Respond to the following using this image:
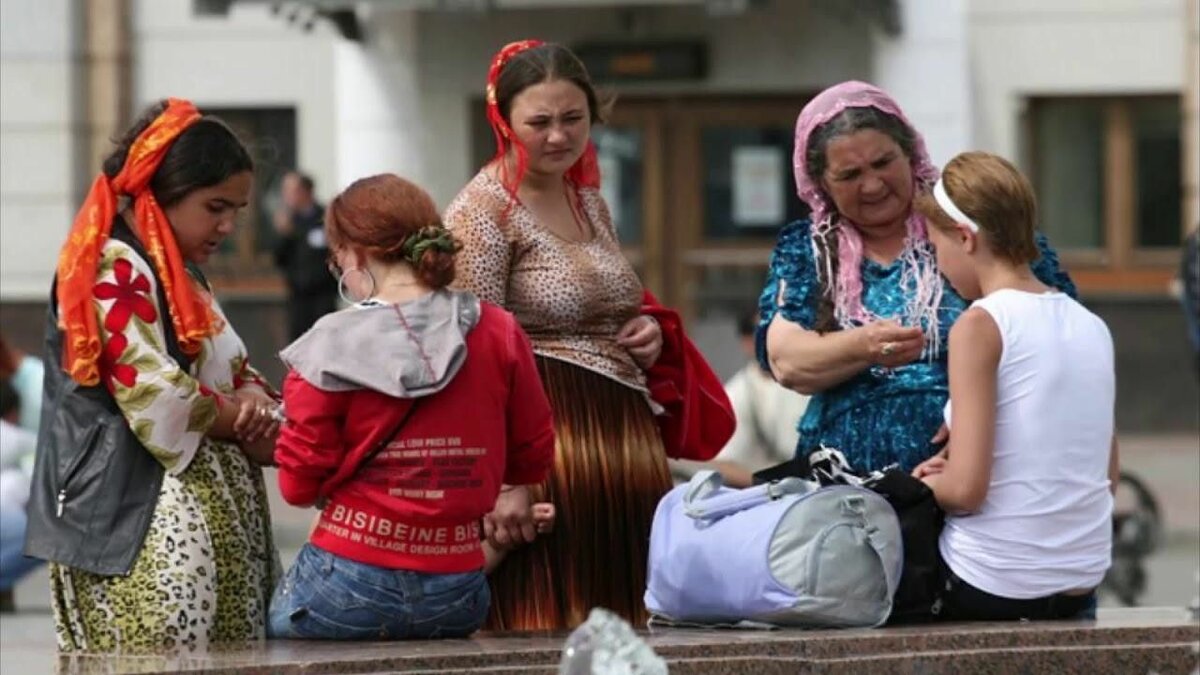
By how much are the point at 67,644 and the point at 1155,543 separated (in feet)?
30.2

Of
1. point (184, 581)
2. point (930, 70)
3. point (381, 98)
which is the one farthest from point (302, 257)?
point (184, 581)

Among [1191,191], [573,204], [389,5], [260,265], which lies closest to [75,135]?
[260,265]

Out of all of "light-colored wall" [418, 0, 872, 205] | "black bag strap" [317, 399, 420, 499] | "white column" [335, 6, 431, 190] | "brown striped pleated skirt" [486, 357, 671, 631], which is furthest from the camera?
"light-colored wall" [418, 0, 872, 205]

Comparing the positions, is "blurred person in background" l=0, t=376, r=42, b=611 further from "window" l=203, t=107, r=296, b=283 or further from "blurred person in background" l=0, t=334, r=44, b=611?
"window" l=203, t=107, r=296, b=283

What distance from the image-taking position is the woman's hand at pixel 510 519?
638 cm

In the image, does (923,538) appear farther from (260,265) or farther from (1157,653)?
(260,265)

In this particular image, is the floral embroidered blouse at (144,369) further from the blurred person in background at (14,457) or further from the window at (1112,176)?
the window at (1112,176)

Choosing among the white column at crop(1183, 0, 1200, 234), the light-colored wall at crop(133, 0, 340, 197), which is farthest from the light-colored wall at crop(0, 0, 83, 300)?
the white column at crop(1183, 0, 1200, 234)

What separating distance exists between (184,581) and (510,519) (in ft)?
2.84

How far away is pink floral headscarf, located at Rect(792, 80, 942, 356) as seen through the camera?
6242 millimetres

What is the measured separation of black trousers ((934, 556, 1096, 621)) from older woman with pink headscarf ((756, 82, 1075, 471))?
0.28 meters

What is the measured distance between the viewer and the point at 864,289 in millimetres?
6324

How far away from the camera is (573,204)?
6609 mm

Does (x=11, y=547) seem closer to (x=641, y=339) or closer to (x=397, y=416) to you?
(x=641, y=339)
